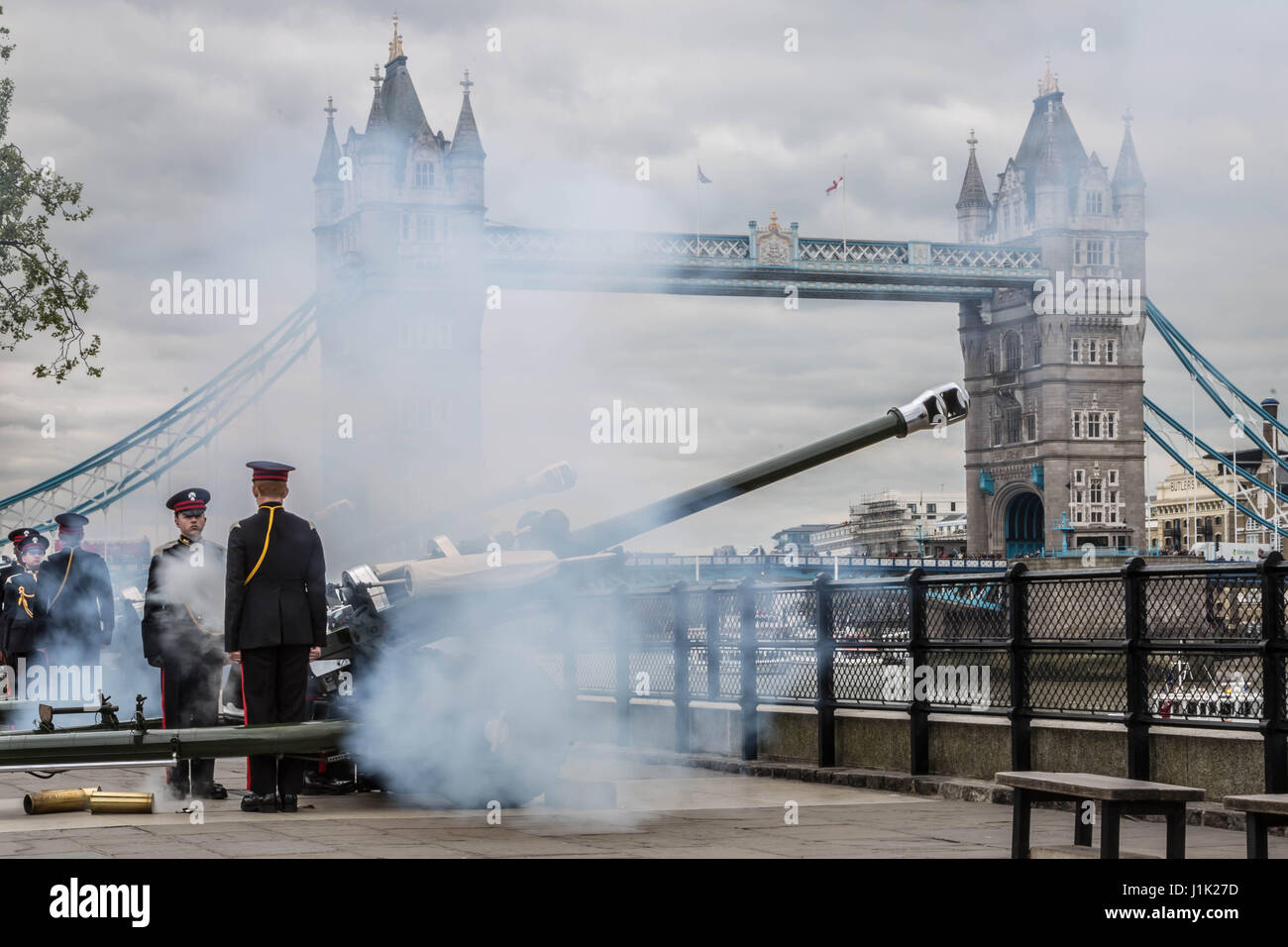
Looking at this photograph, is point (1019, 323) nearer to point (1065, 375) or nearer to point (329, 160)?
point (1065, 375)

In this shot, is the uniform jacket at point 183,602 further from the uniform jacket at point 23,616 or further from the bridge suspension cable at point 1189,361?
the bridge suspension cable at point 1189,361

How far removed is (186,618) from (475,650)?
199 centimetres

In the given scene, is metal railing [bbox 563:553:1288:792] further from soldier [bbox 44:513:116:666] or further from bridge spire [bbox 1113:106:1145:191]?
bridge spire [bbox 1113:106:1145:191]

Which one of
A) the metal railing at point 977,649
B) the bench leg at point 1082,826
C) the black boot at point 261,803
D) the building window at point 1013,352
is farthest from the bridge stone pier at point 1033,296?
the bench leg at point 1082,826

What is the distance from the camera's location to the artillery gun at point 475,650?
760 cm

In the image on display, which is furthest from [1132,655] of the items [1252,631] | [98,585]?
[98,585]

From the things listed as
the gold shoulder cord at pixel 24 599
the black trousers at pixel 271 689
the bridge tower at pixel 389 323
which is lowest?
the black trousers at pixel 271 689

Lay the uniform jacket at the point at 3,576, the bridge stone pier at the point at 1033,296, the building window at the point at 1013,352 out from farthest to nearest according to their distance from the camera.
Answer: the building window at the point at 1013,352
the bridge stone pier at the point at 1033,296
the uniform jacket at the point at 3,576

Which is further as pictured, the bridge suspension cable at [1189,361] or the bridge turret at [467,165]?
the bridge suspension cable at [1189,361]

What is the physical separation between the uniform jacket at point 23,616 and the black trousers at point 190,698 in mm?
2637

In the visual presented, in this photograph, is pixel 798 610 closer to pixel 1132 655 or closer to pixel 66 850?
pixel 1132 655

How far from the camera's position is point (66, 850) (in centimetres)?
624

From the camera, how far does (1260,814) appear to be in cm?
520
